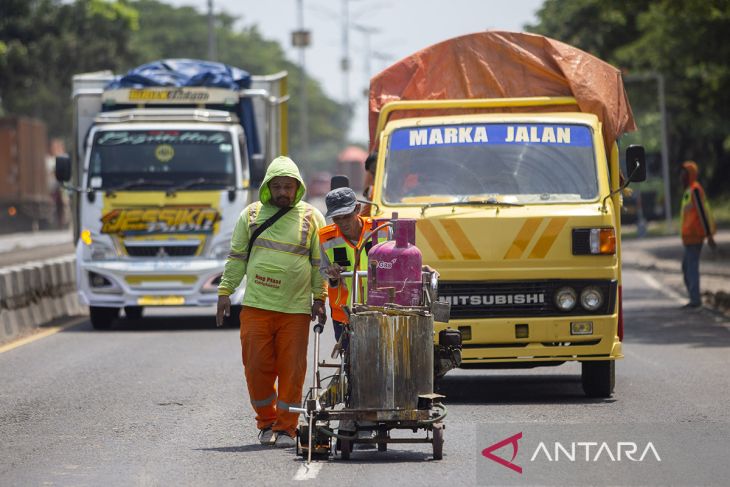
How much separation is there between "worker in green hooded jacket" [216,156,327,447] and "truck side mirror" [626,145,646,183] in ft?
10.8

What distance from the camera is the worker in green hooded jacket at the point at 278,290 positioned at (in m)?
9.80

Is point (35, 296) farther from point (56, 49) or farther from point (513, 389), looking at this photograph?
point (56, 49)

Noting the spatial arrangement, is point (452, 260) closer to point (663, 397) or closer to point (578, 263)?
point (578, 263)

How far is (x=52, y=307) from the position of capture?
21.5m

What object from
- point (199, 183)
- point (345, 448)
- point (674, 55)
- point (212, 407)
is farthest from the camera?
point (674, 55)

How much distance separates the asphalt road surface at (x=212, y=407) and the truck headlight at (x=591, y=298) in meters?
0.75

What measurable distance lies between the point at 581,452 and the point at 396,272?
5.09ft

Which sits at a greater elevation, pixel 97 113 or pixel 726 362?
pixel 97 113

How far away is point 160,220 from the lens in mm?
19203

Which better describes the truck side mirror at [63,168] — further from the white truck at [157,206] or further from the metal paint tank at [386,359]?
the metal paint tank at [386,359]

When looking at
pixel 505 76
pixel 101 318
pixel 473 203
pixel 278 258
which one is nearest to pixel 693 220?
pixel 505 76

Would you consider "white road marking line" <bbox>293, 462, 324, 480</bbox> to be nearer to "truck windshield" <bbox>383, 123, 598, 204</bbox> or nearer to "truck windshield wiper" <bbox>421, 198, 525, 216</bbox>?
"truck windshield wiper" <bbox>421, 198, 525, 216</bbox>

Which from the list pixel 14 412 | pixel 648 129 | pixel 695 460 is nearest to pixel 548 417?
pixel 695 460

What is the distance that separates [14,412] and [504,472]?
4.47 metres
